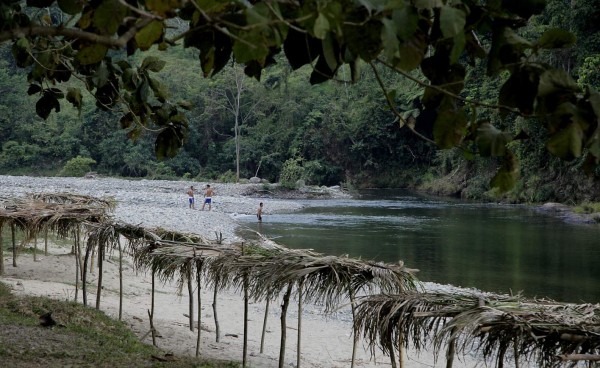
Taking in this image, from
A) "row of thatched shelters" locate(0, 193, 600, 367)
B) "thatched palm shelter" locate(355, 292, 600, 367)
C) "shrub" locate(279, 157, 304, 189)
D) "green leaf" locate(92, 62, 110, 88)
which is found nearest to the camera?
"green leaf" locate(92, 62, 110, 88)

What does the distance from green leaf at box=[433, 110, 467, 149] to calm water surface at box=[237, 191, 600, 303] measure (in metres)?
10.8

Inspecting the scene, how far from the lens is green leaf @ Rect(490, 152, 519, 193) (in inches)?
102

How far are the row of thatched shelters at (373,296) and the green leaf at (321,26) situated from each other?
2318 mm

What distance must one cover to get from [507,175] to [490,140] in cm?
22

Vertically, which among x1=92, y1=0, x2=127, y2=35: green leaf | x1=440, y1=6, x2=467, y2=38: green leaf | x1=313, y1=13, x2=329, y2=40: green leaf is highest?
x1=92, y1=0, x2=127, y2=35: green leaf

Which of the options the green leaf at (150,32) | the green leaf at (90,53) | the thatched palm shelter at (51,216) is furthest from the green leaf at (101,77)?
the thatched palm shelter at (51,216)

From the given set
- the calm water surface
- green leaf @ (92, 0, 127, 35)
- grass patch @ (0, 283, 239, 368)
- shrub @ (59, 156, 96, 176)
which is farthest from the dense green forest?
green leaf @ (92, 0, 127, 35)

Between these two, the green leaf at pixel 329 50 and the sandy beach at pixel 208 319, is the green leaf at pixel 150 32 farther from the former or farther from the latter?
the sandy beach at pixel 208 319

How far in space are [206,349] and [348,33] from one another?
6.97 m

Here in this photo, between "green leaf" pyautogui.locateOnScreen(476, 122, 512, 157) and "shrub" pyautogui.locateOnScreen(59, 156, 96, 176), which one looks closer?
"green leaf" pyautogui.locateOnScreen(476, 122, 512, 157)

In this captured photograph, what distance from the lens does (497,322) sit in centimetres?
467

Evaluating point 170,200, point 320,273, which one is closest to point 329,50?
point 320,273

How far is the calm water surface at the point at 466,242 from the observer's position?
1460 centimetres

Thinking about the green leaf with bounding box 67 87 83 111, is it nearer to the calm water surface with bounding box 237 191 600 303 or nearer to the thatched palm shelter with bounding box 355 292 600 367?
the thatched palm shelter with bounding box 355 292 600 367
